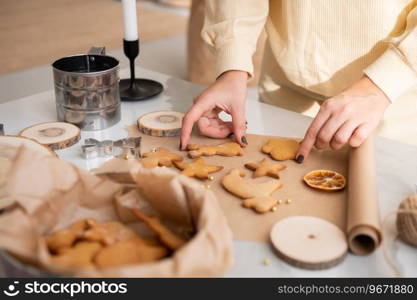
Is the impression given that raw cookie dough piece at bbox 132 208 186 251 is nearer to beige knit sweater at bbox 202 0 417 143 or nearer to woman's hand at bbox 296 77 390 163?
woman's hand at bbox 296 77 390 163

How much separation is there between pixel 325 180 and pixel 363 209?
0.61ft

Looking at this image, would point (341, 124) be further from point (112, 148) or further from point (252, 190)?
point (112, 148)

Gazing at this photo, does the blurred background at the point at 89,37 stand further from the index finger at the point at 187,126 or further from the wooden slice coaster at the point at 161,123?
the index finger at the point at 187,126

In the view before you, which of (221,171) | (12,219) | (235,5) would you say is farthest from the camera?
(235,5)

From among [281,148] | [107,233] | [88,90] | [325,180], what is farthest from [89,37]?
[107,233]

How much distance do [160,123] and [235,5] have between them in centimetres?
34

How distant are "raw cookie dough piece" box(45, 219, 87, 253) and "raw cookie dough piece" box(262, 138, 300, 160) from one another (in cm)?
47

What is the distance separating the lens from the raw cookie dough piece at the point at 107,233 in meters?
0.69

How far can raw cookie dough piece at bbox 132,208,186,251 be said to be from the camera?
68cm

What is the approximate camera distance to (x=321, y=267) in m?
0.74

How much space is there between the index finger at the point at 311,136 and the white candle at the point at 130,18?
0.58m

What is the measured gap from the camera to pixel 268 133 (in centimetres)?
119

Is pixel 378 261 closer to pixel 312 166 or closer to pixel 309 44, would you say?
pixel 312 166

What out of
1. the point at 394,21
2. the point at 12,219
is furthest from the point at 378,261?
the point at 394,21
